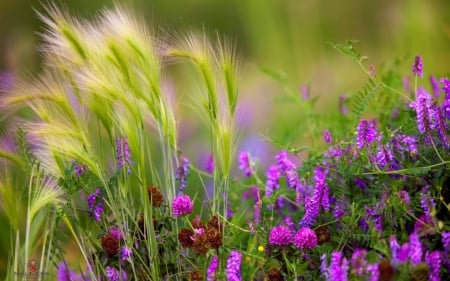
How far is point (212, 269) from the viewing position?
1.82m

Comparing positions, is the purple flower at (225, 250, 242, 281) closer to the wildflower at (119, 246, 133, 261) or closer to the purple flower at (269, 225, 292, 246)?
the purple flower at (269, 225, 292, 246)

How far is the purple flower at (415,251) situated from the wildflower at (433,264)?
0.05 meters

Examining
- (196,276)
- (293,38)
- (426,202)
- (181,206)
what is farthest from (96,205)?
(293,38)

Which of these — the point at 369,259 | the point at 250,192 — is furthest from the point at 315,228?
the point at 250,192

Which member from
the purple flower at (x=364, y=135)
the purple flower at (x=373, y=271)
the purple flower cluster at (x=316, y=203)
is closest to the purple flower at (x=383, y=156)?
the purple flower at (x=364, y=135)

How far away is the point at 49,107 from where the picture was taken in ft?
6.45

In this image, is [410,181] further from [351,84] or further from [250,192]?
[351,84]

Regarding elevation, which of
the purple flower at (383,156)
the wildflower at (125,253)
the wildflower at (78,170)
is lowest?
the wildflower at (125,253)

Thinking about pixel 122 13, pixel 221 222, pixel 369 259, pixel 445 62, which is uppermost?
pixel 445 62

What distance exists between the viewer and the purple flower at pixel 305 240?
1.83m

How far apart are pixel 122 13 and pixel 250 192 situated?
789mm

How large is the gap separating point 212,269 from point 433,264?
0.46 metres

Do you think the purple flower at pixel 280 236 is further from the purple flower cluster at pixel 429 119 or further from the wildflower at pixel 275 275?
the purple flower cluster at pixel 429 119

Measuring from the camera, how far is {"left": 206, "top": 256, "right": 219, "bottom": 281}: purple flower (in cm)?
178
